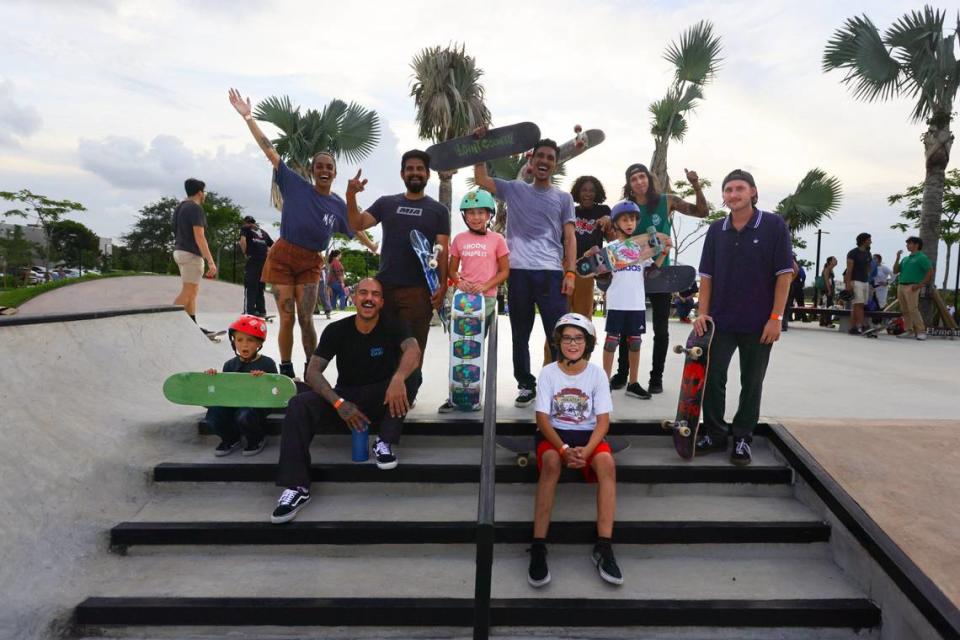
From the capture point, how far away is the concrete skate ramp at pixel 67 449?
2396mm

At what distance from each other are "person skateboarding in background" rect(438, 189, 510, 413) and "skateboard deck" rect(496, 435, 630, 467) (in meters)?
0.63

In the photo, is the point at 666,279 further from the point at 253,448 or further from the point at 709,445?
the point at 253,448

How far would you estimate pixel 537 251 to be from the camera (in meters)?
3.88

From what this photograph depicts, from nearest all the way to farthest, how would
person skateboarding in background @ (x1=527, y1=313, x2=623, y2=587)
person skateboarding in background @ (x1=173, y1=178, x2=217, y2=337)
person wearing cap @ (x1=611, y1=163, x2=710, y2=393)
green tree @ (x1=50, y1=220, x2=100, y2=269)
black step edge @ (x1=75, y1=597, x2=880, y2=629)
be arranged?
black step edge @ (x1=75, y1=597, x2=880, y2=629)
person skateboarding in background @ (x1=527, y1=313, x2=623, y2=587)
person wearing cap @ (x1=611, y1=163, x2=710, y2=393)
person skateboarding in background @ (x1=173, y1=178, x2=217, y2=337)
green tree @ (x1=50, y1=220, x2=100, y2=269)

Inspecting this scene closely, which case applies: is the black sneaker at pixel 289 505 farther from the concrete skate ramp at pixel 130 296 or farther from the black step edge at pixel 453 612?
the concrete skate ramp at pixel 130 296

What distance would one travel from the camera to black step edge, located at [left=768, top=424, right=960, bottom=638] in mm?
2098

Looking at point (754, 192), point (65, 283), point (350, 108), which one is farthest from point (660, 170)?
point (65, 283)

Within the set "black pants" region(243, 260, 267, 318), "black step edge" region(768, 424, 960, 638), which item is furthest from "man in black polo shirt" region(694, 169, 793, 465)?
"black pants" region(243, 260, 267, 318)

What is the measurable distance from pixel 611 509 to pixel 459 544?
0.80m

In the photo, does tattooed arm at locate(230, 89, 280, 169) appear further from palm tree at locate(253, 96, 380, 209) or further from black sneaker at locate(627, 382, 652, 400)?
palm tree at locate(253, 96, 380, 209)

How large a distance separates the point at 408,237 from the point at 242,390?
4.87 ft

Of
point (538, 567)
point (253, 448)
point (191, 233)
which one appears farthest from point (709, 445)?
point (191, 233)

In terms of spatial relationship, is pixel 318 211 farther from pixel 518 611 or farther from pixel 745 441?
pixel 745 441

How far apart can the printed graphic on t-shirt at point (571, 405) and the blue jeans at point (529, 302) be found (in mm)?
962
